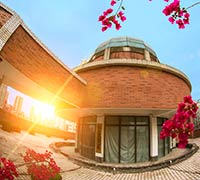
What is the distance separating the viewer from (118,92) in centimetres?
1120

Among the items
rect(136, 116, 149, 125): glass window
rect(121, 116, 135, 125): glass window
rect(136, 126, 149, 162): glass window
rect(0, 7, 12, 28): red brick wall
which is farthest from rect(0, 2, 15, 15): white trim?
rect(136, 126, 149, 162): glass window

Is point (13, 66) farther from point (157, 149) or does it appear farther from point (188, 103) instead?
point (157, 149)

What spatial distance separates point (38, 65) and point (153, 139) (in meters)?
8.95

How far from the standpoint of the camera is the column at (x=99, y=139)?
12.6m

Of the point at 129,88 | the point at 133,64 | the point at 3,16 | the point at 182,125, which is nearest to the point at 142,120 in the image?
the point at 129,88

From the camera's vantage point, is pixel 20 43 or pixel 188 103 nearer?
pixel 188 103

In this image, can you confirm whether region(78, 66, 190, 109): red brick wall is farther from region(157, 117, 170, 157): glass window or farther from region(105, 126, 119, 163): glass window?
region(105, 126, 119, 163): glass window

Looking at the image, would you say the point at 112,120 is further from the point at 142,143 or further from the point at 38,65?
the point at 38,65

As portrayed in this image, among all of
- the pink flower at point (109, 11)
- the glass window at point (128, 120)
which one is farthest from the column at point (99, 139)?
the pink flower at point (109, 11)

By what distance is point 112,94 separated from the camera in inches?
443

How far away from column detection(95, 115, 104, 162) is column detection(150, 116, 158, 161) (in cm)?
331

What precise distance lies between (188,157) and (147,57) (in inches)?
320

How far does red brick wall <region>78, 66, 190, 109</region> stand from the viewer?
1109 centimetres

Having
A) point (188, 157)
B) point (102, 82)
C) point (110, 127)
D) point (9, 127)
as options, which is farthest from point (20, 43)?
point (9, 127)
